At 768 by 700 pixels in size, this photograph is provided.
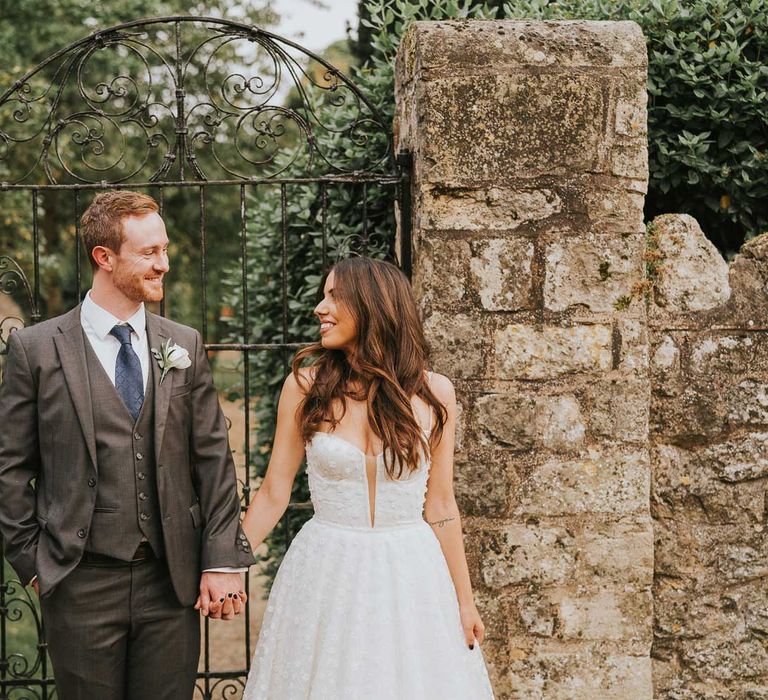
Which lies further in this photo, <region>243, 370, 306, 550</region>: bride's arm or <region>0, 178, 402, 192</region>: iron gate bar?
<region>0, 178, 402, 192</region>: iron gate bar

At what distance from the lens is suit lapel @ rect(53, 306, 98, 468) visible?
2.64 m

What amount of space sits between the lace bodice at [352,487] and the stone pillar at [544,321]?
23.5 inches

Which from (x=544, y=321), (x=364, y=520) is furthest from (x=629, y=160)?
(x=364, y=520)

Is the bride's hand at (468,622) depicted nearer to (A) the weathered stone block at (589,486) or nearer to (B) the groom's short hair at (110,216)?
(A) the weathered stone block at (589,486)

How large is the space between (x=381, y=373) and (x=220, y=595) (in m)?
0.84

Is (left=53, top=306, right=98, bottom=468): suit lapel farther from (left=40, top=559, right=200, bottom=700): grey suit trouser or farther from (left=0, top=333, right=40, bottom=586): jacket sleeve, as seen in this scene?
(left=40, top=559, right=200, bottom=700): grey suit trouser

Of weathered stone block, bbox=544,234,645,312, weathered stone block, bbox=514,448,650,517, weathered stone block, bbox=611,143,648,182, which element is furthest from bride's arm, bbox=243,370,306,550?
weathered stone block, bbox=611,143,648,182

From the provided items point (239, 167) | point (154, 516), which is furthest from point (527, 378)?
point (239, 167)

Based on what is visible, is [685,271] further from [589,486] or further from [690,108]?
[589,486]

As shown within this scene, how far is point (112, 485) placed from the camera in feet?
8.80

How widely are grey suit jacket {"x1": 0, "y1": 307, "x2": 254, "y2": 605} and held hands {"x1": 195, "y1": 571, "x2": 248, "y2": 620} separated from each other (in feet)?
0.11

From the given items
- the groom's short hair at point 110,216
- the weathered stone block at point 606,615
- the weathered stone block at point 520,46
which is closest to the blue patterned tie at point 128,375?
the groom's short hair at point 110,216

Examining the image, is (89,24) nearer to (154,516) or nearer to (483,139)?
(483,139)

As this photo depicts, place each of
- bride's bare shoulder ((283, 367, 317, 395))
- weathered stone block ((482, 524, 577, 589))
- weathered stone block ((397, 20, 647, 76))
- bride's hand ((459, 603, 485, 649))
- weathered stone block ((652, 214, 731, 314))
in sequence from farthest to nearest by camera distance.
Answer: weathered stone block ((652, 214, 731, 314)) < weathered stone block ((482, 524, 577, 589)) < weathered stone block ((397, 20, 647, 76)) < bride's hand ((459, 603, 485, 649)) < bride's bare shoulder ((283, 367, 317, 395))
